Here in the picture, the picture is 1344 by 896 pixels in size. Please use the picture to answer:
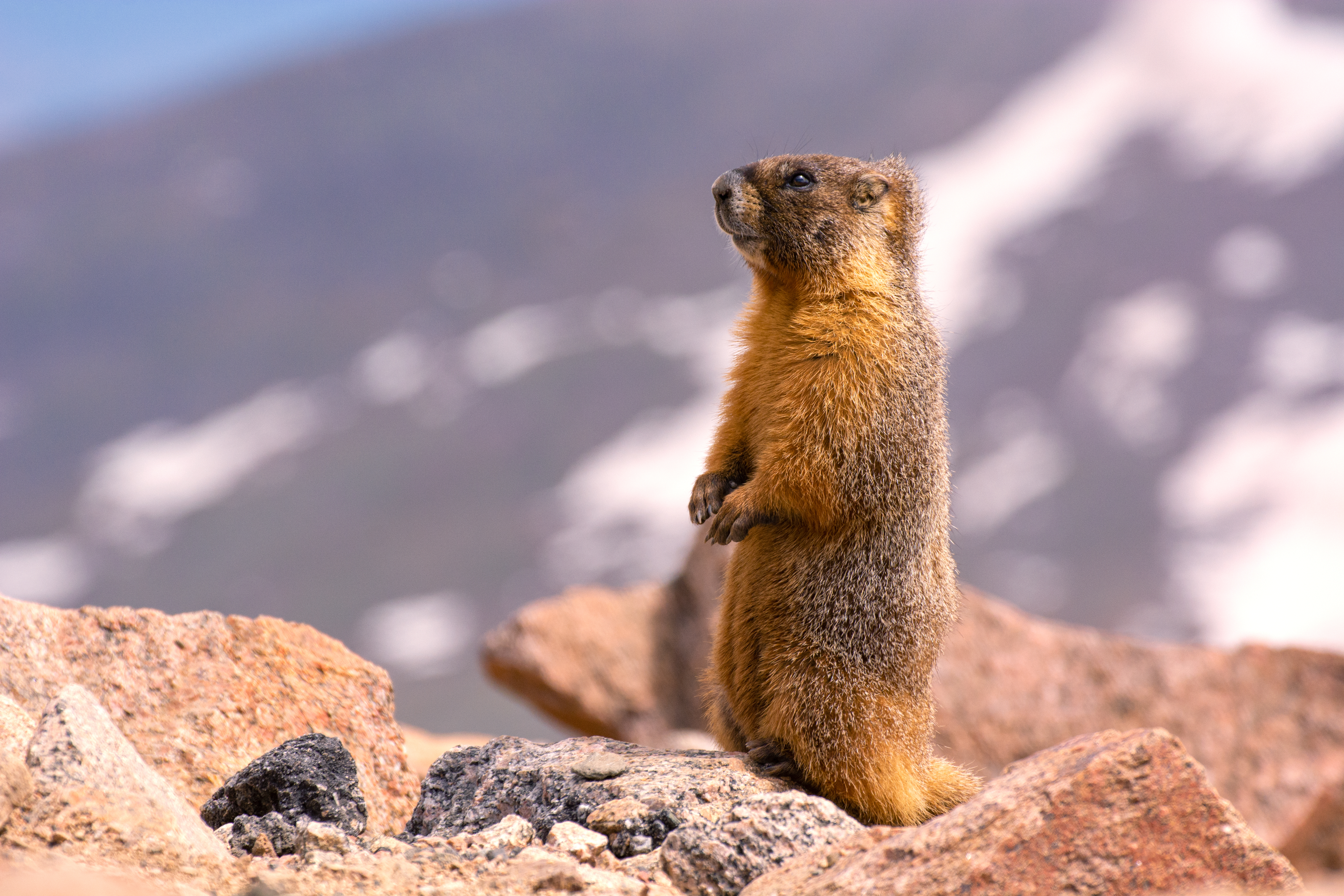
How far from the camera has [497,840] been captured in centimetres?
411

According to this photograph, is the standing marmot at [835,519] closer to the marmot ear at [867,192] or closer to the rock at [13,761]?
the marmot ear at [867,192]

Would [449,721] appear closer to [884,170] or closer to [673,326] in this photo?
[673,326]

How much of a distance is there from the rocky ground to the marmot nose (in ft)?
8.57

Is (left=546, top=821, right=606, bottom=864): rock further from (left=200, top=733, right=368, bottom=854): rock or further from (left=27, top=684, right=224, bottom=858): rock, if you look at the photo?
(left=27, top=684, right=224, bottom=858): rock

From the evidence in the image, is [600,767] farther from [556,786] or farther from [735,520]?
[735,520]

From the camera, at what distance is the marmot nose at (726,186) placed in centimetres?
532

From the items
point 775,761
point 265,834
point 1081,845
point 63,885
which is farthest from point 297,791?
point 1081,845

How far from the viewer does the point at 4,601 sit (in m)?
5.20

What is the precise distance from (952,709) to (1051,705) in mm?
974

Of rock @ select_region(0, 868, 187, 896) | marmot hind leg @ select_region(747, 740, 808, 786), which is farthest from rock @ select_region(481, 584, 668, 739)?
rock @ select_region(0, 868, 187, 896)

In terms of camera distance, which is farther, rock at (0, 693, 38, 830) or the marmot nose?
the marmot nose

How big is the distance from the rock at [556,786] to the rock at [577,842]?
0.51ft

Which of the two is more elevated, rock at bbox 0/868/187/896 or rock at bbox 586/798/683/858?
rock at bbox 586/798/683/858

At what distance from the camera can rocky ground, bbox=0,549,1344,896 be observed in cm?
347
